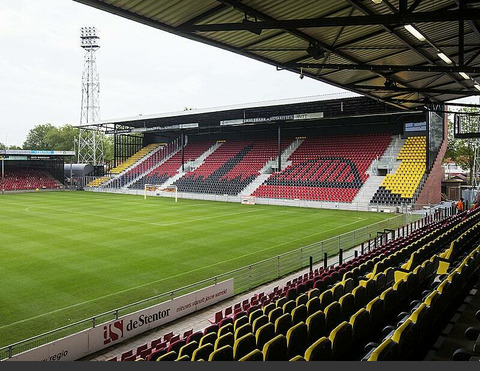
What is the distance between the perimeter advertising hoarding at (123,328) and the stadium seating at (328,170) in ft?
84.8

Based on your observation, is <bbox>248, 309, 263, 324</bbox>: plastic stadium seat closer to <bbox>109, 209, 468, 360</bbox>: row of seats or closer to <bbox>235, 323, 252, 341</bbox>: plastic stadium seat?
<bbox>109, 209, 468, 360</bbox>: row of seats

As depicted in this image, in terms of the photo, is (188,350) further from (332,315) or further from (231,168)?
(231,168)

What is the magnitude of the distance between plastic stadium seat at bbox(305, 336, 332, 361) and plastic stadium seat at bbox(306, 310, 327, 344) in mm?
1216

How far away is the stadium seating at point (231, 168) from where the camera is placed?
44794mm

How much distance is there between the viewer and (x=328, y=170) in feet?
132

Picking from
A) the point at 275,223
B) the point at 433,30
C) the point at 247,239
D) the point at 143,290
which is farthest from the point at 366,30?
the point at 275,223

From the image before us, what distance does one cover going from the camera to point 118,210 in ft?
105

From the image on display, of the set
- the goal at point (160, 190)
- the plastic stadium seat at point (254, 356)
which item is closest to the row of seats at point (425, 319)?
the plastic stadium seat at point (254, 356)

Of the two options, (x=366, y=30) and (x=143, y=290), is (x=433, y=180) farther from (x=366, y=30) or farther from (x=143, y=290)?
(x=143, y=290)

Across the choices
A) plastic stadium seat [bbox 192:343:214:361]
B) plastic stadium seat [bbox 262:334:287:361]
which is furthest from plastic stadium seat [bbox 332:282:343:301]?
plastic stadium seat [bbox 192:343:214:361]

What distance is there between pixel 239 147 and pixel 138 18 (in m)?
44.3

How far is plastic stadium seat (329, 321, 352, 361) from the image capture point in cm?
471

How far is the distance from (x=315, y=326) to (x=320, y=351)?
1579 millimetres

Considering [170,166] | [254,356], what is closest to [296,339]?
[254,356]
